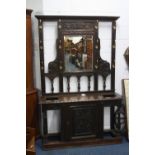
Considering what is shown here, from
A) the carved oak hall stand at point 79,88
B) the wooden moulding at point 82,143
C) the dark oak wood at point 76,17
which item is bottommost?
the wooden moulding at point 82,143

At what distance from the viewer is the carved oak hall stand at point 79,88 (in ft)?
11.8

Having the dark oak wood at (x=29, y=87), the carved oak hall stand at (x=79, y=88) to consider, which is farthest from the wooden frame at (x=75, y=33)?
the dark oak wood at (x=29, y=87)

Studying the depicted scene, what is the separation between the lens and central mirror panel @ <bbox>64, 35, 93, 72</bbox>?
12.4 feet

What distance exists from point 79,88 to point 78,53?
538 mm

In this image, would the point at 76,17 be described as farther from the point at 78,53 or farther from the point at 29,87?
the point at 29,87

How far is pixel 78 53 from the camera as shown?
3.81m

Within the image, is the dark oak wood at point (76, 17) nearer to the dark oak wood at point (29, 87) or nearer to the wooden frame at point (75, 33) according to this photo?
the wooden frame at point (75, 33)

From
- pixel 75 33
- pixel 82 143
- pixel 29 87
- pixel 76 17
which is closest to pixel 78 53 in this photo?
pixel 75 33

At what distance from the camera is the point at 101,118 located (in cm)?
367

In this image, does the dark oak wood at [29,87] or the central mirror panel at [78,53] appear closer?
the dark oak wood at [29,87]

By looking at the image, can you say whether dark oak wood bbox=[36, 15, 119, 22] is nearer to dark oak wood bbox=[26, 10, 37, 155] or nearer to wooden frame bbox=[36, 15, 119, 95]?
wooden frame bbox=[36, 15, 119, 95]
